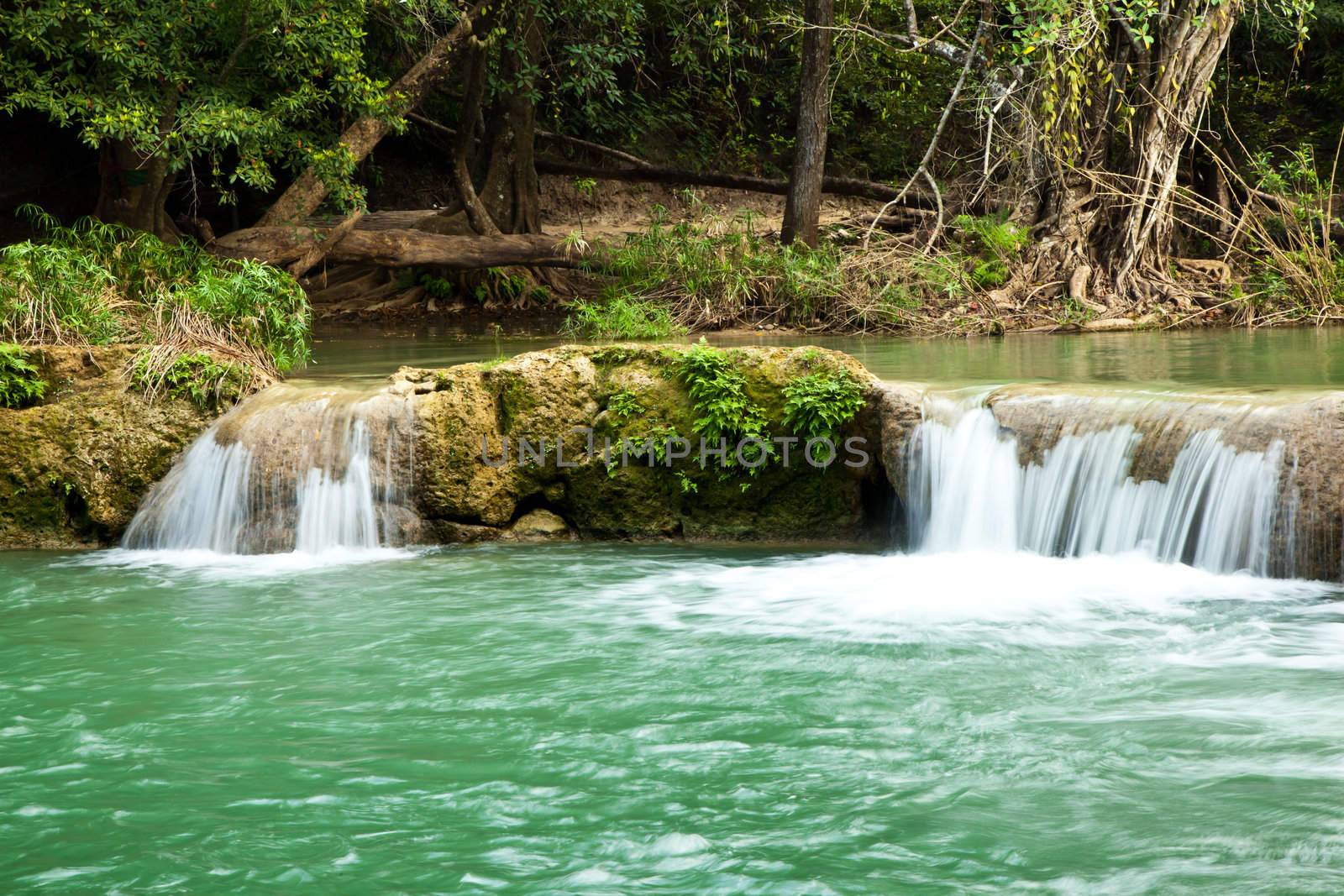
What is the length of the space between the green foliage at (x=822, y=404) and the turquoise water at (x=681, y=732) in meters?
1.05

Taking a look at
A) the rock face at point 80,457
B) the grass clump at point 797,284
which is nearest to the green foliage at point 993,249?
the grass clump at point 797,284

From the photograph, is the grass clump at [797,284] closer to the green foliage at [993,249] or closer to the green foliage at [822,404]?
the green foliage at [993,249]

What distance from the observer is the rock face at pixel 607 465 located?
8.11m

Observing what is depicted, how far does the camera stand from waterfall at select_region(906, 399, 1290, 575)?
6762mm

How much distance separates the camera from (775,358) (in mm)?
8125

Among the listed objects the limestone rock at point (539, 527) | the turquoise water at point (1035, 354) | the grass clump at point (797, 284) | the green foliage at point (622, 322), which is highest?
the grass clump at point (797, 284)

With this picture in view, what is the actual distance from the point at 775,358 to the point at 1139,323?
7.59m

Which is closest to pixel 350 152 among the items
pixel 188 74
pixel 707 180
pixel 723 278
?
pixel 188 74

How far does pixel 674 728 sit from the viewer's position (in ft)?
15.6

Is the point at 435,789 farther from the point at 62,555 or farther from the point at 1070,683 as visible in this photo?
the point at 62,555

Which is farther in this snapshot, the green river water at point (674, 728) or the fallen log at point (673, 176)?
the fallen log at point (673, 176)

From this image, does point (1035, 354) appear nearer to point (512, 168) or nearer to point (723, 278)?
point (723, 278)

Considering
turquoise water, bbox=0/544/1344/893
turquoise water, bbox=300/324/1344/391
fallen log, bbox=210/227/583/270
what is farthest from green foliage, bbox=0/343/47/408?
fallen log, bbox=210/227/583/270

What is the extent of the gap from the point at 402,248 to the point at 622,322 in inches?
135
